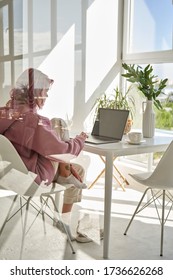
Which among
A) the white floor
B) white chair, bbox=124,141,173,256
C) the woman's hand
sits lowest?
the white floor

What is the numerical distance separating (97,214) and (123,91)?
90cm

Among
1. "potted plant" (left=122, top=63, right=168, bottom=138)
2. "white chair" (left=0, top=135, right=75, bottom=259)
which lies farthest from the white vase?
"white chair" (left=0, top=135, right=75, bottom=259)

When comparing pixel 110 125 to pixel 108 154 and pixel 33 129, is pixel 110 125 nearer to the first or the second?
pixel 108 154

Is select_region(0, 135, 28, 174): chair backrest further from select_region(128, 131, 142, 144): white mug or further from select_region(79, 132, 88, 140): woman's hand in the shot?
select_region(128, 131, 142, 144): white mug

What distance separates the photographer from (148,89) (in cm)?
275

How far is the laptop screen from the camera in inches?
97.7

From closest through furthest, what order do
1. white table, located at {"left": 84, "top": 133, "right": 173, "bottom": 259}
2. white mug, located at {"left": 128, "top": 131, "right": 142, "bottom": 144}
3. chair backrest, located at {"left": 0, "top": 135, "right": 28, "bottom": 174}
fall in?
chair backrest, located at {"left": 0, "top": 135, "right": 28, "bottom": 174} → white table, located at {"left": 84, "top": 133, "right": 173, "bottom": 259} → white mug, located at {"left": 128, "top": 131, "right": 142, "bottom": 144}

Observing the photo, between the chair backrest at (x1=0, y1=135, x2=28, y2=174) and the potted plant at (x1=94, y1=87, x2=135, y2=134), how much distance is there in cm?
76

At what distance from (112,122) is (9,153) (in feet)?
2.75

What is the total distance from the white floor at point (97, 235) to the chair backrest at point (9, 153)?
0.67 ft

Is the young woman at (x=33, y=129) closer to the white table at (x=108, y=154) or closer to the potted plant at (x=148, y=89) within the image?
the white table at (x=108, y=154)

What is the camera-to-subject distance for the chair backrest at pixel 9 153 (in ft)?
6.34

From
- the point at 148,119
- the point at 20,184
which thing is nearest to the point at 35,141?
the point at 20,184
